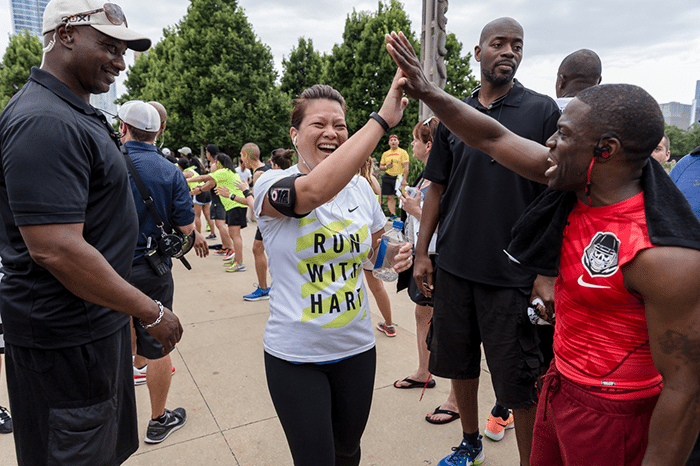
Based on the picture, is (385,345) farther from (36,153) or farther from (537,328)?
(36,153)

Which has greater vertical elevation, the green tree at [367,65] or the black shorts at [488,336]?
the green tree at [367,65]

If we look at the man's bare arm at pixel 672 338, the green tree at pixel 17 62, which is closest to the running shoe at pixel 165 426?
the man's bare arm at pixel 672 338

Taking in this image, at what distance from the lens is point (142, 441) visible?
10.0 ft

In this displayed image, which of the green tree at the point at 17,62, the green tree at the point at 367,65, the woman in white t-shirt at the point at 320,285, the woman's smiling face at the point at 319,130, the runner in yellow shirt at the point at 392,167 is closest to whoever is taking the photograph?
the woman in white t-shirt at the point at 320,285

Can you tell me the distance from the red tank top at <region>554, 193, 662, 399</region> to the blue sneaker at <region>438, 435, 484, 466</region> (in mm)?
1455

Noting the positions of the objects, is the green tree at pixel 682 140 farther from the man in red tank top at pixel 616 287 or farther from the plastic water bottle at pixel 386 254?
the man in red tank top at pixel 616 287

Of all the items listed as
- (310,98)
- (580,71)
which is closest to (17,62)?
(310,98)

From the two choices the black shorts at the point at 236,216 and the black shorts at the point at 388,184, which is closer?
the black shorts at the point at 236,216

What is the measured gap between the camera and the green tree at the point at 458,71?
2730 centimetres

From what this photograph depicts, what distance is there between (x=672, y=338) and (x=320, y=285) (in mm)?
1218

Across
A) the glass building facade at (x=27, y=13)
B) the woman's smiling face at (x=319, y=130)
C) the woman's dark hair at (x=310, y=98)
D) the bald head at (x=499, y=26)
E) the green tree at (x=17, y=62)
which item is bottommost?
the woman's smiling face at (x=319, y=130)

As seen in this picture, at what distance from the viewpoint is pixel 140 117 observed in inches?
128

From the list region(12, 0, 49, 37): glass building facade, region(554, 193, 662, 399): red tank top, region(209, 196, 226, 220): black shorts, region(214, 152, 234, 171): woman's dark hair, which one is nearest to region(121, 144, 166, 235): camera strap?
region(554, 193, 662, 399): red tank top

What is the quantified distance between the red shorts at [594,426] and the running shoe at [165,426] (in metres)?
2.56
